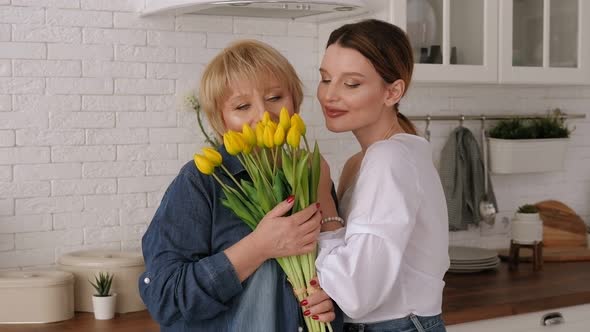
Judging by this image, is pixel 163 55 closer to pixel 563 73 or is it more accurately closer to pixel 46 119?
pixel 46 119

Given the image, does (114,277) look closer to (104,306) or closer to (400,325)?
(104,306)

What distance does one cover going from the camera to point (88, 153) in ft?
10.5

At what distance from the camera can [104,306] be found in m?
2.92

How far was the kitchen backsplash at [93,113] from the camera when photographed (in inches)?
121

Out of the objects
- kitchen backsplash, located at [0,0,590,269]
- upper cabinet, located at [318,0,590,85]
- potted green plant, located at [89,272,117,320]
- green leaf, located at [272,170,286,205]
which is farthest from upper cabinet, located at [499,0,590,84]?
green leaf, located at [272,170,286,205]

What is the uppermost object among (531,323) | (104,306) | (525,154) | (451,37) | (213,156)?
(451,37)

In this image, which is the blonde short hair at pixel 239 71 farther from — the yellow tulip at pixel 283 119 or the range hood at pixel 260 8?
the range hood at pixel 260 8

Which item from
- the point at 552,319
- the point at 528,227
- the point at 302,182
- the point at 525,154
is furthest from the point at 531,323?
the point at 302,182

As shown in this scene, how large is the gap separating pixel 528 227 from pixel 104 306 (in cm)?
189

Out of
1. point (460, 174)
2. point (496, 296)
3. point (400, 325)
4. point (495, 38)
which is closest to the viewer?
point (400, 325)

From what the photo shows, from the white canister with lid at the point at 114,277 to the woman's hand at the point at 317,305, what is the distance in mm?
1221

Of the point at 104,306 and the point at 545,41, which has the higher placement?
the point at 545,41

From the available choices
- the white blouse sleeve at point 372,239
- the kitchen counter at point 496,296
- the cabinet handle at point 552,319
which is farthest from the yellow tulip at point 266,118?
the cabinet handle at point 552,319

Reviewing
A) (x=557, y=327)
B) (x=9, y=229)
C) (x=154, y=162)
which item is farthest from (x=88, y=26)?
(x=557, y=327)
